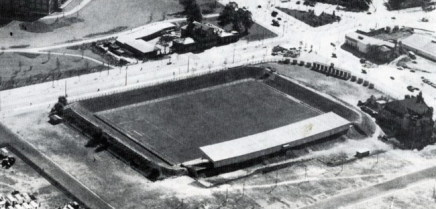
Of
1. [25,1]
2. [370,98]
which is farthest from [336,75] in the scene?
[25,1]

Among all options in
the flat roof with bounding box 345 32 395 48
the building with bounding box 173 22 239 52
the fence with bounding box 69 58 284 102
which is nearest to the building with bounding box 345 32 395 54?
the flat roof with bounding box 345 32 395 48

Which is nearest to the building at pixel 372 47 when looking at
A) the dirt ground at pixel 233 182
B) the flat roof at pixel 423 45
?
the flat roof at pixel 423 45

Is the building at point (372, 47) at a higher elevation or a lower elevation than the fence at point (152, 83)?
higher

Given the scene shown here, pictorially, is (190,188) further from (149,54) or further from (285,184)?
(149,54)

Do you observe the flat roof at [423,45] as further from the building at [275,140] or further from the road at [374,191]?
the road at [374,191]

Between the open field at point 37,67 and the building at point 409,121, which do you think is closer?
the building at point 409,121

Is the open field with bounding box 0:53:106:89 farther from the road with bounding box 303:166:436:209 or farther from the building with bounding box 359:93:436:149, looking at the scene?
the road with bounding box 303:166:436:209

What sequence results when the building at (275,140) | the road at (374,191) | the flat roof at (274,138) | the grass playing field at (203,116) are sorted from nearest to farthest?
the road at (374,191), the building at (275,140), the flat roof at (274,138), the grass playing field at (203,116)
